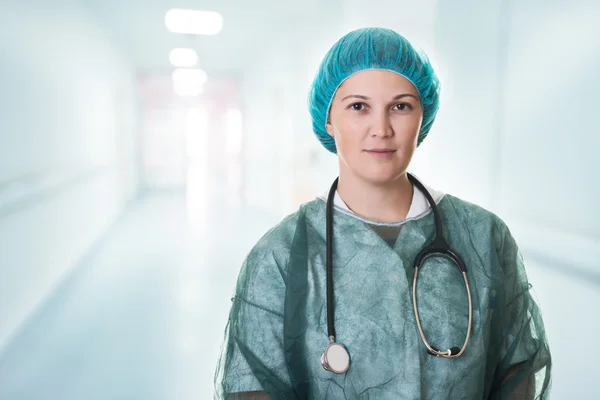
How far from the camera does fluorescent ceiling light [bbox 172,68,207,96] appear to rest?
2.63 metres

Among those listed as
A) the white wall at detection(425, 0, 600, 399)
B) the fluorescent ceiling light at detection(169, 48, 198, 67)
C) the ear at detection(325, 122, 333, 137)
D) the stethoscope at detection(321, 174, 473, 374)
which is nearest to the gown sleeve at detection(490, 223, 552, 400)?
the stethoscope at detection(321, 174, 473, 374)

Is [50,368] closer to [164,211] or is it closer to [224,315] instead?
[224,315]

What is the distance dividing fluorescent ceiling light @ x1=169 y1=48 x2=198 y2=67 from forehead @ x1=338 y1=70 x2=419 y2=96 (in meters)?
2.04

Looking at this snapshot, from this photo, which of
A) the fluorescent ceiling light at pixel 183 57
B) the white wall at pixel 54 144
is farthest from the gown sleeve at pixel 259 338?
the fluorescent ceiling light at pixel 183 57

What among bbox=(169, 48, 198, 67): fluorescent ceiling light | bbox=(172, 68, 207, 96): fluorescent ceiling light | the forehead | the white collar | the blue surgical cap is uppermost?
bbox=(169, 48, 198, 67): fluorescent ceiling light

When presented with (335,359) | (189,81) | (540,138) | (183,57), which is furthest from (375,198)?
(183,57)

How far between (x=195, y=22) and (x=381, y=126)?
207cm

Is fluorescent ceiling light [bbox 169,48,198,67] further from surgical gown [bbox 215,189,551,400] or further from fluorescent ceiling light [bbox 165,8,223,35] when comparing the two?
surgical gown [bbox 215,189,551,400]

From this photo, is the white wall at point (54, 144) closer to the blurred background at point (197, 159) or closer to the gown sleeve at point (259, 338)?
the blurred background at point (197, 159)

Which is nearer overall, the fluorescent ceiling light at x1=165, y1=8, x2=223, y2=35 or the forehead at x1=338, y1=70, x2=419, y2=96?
the forehead at x1=338, y1=70, x2=419, y2=96

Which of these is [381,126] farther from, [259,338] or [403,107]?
[259,338]

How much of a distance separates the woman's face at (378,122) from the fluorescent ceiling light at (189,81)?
192cm

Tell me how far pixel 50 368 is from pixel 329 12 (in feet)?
7.58

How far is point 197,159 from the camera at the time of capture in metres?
2.81
